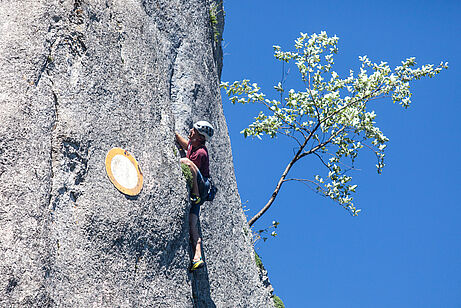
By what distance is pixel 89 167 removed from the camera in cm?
920

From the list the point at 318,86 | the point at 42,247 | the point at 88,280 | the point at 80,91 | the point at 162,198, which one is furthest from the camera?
the point at 318,86

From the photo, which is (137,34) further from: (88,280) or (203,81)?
(88,280)

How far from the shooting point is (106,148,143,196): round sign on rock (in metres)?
9.50

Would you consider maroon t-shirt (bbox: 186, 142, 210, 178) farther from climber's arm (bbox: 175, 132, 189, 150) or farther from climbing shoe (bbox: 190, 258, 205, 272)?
climbing shoe (bbox: 190, 258, 205, 272)

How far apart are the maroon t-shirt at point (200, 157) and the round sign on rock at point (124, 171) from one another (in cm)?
202

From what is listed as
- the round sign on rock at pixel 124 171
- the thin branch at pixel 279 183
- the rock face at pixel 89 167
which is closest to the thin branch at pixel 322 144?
the thin branch at pixel 279 183

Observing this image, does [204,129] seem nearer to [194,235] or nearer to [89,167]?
[194,235]

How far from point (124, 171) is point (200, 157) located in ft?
8.09

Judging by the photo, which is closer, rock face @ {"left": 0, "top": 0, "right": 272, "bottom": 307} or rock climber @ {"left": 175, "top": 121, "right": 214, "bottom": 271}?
rock face @ {"left": 0, "top": 0, "right": 272, "bottom": 307}

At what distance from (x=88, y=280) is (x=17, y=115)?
229 cm

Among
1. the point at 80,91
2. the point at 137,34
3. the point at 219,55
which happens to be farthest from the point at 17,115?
the point at 219,55

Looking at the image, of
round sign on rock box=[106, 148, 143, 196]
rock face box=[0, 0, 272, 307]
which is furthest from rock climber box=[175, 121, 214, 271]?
round sign on rock box=[106, 148, 143, 196]

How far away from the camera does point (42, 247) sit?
7992 millimetres

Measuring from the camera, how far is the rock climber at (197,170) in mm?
11773
